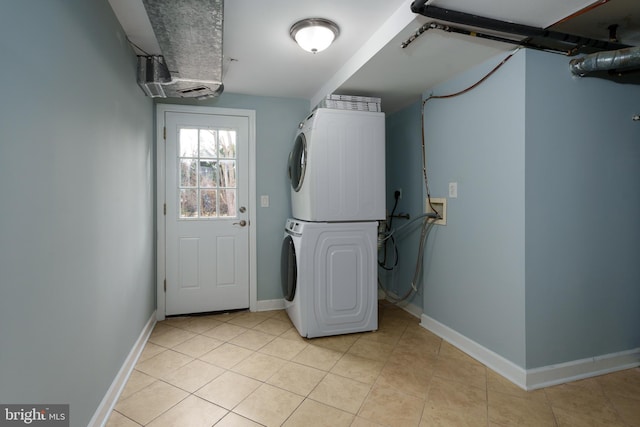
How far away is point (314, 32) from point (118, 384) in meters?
2.43

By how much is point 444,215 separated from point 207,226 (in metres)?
2.26

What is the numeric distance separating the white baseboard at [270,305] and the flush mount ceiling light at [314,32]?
8.11ft

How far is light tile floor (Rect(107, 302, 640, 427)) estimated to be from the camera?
1.68 metres

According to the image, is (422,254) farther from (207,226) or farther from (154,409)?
(154,409)

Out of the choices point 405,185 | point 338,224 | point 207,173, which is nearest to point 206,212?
point 207,173

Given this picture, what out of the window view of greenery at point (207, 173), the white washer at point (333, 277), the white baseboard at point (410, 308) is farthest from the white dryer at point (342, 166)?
the white baseboard at point (410, 308)

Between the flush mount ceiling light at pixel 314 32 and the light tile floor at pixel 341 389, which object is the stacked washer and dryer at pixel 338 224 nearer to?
the light tile floor at pixel 341 389

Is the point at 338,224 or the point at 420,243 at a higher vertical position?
the point at 338,224

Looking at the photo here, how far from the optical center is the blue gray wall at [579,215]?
1.97m

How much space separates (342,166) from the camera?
8.87 feet

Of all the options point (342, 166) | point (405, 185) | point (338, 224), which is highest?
point (342, 166)

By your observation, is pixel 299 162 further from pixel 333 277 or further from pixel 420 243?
pixel 420 243

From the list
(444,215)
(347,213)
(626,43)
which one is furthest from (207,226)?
(626,43)

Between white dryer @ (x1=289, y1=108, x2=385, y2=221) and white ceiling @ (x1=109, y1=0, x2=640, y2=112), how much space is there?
33cm
